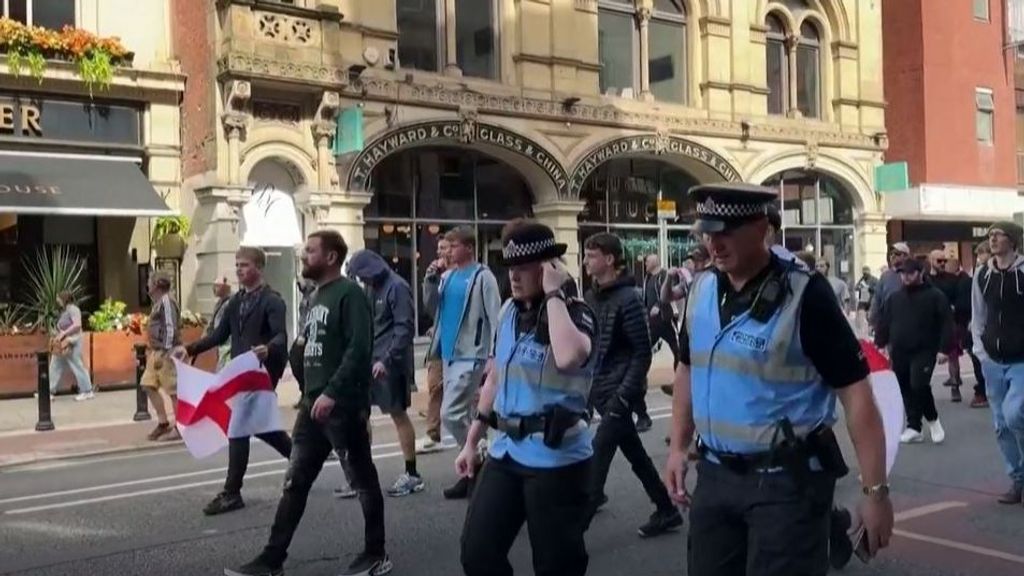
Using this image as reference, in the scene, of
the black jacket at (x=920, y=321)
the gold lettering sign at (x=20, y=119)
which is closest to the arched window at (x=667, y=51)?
the gold lettering sign at (x=20, y=119)

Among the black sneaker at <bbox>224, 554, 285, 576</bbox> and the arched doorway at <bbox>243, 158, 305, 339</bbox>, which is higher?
the arched doorway at <bbox>243, 158, 305, 339</bbox>

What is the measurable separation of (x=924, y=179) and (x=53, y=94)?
22.5 meters

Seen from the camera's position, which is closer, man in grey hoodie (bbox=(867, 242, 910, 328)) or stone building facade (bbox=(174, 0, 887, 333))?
man in grey hoodie (bbox=(867, 242, 910, 328))

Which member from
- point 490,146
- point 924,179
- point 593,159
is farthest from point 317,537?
point 924,179

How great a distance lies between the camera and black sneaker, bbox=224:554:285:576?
5484mm

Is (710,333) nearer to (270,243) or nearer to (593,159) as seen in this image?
(270,243)

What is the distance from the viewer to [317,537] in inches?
265

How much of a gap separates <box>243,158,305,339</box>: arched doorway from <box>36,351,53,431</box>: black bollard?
17.0ft

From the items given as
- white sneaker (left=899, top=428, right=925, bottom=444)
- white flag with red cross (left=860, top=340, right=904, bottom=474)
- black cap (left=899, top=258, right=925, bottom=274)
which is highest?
black cap (left=899, top=258, right=925, bottom=274)

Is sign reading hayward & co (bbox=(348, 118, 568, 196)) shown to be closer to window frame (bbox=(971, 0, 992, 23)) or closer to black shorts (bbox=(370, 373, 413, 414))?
black shorts (bbox=(370, 373, 413, 414))

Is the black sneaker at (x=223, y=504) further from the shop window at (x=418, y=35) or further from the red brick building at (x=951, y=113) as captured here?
the red brick building at (x=951, y=113)

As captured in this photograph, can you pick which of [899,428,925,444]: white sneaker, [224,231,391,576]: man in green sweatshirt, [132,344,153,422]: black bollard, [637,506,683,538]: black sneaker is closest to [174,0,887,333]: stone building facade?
[132,344,153,422]: black bollard

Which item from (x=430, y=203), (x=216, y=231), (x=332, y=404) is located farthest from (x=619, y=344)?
(x=430, y=203)

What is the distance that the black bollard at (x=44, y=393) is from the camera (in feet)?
40.4
